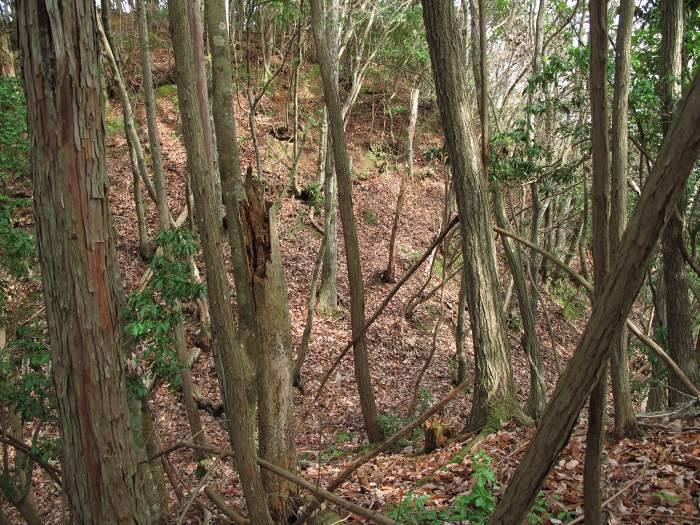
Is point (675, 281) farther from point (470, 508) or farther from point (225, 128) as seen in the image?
point (225, 128)

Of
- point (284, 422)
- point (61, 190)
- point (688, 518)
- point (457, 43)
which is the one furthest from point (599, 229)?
point (457, 43)

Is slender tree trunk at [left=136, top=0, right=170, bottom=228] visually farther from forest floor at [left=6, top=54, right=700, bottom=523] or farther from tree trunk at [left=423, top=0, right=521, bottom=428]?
tree trunk at [left=423, top=0, right=521, bottom=428]

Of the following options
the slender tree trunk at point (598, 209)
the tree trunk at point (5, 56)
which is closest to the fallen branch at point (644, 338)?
the slender tree trunk at point (598, 209)

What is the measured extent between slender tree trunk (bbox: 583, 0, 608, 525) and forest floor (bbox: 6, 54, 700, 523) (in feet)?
2.57

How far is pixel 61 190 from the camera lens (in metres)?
2.36

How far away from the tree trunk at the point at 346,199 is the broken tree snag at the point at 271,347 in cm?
233

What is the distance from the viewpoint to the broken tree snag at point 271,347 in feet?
11.8

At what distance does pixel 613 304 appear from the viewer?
1528 millimetres

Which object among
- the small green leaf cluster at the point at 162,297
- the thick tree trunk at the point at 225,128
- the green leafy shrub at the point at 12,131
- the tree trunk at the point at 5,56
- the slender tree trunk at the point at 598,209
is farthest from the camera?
the tree trunk at the point at 5,56

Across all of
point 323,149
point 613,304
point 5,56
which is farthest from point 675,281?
point 5,56

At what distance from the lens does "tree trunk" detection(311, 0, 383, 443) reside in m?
6.29

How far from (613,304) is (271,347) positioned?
8.54 ft

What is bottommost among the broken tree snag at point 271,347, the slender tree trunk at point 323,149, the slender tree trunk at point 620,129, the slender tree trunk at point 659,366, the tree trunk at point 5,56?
the slender tree trunk at point 659,366

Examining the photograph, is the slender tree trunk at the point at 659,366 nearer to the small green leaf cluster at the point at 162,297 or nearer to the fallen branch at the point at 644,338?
the fallen branch at the point at 644,338
